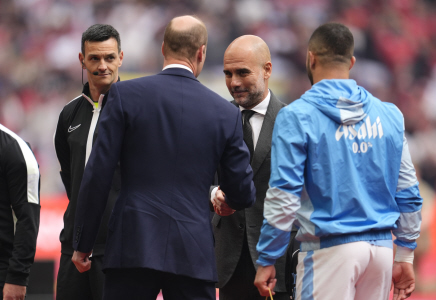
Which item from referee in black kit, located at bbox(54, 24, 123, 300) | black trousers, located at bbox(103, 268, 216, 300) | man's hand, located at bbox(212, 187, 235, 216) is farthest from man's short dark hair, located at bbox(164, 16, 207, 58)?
black trousers, located at bbox(103, 268, 216, 300)

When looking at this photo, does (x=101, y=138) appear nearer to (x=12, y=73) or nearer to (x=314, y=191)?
(x=314, y=191)

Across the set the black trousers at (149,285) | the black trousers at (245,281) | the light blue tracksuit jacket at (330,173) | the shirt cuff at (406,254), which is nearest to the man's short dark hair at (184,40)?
the light blue tracksuit jacket at (330,173)

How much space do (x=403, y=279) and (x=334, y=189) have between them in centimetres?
63

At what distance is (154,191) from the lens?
2326mm

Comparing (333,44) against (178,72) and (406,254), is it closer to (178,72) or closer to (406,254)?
(178,72)

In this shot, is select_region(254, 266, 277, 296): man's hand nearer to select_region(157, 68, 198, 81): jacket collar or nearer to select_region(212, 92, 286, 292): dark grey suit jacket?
select_region(212, 92, 286, 292): dark grey suit jacket

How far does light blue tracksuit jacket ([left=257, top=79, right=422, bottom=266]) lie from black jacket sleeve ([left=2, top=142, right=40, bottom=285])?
46.9 inches

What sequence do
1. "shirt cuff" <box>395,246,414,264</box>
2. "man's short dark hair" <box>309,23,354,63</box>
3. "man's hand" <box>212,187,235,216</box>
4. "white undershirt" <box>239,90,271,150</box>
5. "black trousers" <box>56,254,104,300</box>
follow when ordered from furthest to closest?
"white undershirt" <box>239,90,271,150</box>, "black trousers" <box>56,254,104,300</box>, "man's hand" <box>212,187,235,216</box>, "shirt cuff" <box>395,246,414,264</box>, "man's short dark hair" <box>309,23,354,63</box>

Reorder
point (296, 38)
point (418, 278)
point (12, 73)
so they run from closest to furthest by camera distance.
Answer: point (418, 278)
point (12, 73)
point (296, 38)

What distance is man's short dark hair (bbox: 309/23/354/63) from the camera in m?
2.52

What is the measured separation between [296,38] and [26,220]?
5805mm

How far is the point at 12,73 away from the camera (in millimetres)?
7270

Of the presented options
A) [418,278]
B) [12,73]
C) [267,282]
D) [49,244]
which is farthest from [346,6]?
[267,282]

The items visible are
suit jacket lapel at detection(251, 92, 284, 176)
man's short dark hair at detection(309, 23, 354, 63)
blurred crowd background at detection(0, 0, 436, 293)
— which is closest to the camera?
man's short dark hair at detection(309, 23, 354, 63)
